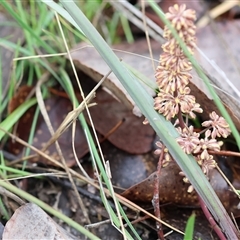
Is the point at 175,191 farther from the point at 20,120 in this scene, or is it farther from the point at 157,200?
the point at 20,120

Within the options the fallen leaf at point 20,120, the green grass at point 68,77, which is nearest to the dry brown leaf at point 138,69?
the green grass at point 68,77

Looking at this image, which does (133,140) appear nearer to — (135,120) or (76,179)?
(135,120)

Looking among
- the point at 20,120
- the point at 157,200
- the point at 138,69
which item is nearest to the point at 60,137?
the point at 20,120

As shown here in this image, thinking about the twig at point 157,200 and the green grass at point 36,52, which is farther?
the green grass at point 36,52

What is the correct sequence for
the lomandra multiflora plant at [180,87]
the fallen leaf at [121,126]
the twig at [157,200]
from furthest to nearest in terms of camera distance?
the fallen leaf at [121,126]
the twig at [157,200]
the lomandra multiflora plant at [180,87]

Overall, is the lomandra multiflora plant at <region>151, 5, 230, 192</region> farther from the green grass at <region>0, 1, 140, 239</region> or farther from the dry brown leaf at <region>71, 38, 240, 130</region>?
the green grass at <region>0, 1, 140, 239</region>

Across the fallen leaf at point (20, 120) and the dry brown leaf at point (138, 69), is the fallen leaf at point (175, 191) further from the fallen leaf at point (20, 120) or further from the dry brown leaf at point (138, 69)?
the fallen leaf at point (20, 120)

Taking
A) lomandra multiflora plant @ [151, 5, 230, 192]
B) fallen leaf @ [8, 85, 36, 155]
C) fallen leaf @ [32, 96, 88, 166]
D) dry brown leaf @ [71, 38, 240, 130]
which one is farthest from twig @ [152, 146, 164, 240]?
fallen leaf @ [8, 85, 36, 155]

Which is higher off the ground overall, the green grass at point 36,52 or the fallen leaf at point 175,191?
the green grass at point 36,52

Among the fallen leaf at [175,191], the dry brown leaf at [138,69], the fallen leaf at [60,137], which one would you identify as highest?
the dry brown leaf at [138,69]
